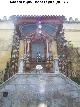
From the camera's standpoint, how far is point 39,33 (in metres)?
25.9

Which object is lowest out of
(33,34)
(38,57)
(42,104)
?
(42,104)

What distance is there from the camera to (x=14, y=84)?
1819 cm

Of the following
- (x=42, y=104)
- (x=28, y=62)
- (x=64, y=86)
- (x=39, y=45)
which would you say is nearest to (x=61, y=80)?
(x=64, y=86)

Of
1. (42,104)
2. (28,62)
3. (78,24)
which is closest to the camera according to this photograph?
(42,104)

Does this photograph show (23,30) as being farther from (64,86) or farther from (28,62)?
(64,86)

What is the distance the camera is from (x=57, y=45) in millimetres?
25922

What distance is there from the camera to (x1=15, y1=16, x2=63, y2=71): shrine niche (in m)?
25.4

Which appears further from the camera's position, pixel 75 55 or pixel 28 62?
pixel 75 55

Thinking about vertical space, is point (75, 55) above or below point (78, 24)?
below

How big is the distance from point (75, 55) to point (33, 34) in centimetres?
431

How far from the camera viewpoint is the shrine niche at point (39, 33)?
83.4ft

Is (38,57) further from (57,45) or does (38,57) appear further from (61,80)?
(61,80)

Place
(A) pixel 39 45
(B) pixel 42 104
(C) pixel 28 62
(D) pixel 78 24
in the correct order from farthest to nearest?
1. (D) pixel 78 24
2. (A) pixel 39 45
3. (C) pixel 28 62
4. (B) pixel 42 104

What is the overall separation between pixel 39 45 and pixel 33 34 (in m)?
1.16
